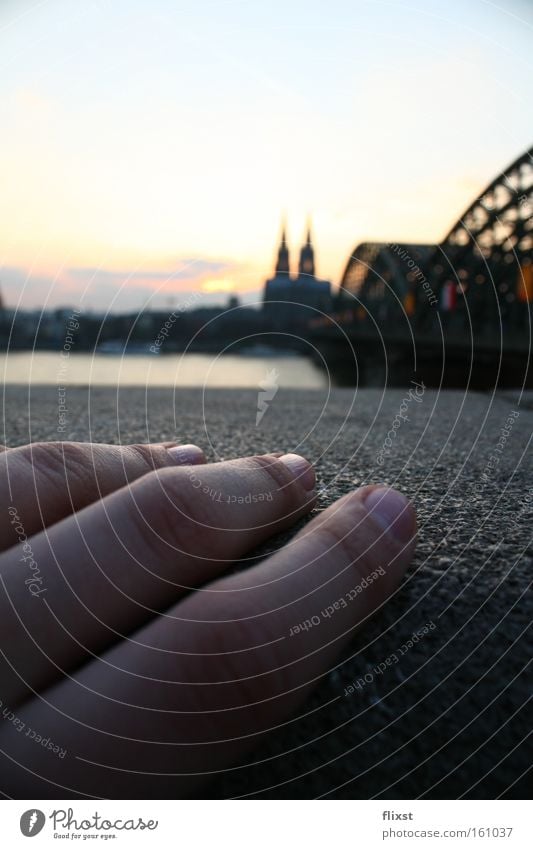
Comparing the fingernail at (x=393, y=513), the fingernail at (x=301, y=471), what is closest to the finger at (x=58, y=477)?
the fingernail at (x=301, y=471)

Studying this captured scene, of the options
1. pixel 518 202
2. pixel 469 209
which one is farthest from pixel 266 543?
pixel 469 209

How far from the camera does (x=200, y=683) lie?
1.88 feet

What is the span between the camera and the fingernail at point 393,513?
0.76 meters

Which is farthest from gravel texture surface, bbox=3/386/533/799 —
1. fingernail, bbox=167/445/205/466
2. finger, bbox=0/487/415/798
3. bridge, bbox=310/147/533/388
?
bridge, bbox=310/147/533/388

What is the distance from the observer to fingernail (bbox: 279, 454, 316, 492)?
938 millimetres

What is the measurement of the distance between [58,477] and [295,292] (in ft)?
5.24

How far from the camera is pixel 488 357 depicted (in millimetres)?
17500

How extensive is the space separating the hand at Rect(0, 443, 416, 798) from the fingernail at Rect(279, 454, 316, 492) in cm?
6

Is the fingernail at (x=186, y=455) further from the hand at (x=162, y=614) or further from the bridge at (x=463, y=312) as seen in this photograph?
the bridge at (x=463, y=312)

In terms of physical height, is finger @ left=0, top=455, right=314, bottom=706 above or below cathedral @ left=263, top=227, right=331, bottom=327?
below

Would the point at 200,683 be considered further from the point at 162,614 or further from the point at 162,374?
the point at 162,374

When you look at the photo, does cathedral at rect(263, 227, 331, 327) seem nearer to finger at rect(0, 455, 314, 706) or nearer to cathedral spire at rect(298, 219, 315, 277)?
cathedral spire at rect(298, 219, 315, 277)

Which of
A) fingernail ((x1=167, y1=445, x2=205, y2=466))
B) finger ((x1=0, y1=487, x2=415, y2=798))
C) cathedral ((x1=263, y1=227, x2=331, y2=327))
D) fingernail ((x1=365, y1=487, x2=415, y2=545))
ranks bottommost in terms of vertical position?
finger ((x1=0, y1=487, x2=415, y2=798))
